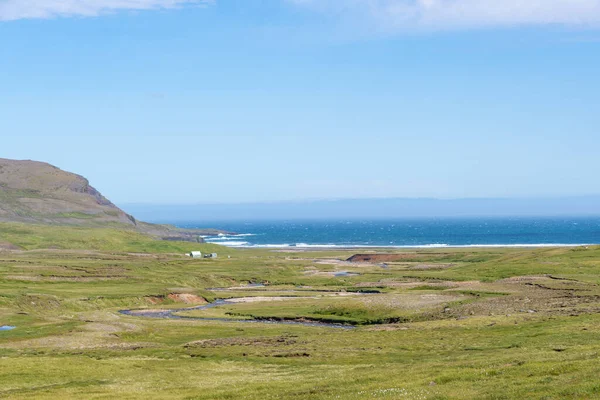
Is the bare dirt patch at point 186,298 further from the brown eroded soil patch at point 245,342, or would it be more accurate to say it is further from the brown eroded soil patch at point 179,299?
the brown eroded soil patch at point 245,342

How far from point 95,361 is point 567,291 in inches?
2832

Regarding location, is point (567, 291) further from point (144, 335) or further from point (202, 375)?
point (202, 375)

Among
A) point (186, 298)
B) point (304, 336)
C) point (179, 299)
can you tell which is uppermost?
point (304, 336)

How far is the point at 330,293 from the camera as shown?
132375mm

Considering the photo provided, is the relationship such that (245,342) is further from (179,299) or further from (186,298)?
(186,298)

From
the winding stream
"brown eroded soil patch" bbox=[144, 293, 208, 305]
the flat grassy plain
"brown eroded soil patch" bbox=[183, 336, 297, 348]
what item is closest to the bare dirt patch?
"brown eroded soil patch" bbox=[144, 293, 208, 305]

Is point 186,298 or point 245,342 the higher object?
point 245,342

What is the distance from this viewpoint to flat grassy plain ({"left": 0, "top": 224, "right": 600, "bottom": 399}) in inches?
1718

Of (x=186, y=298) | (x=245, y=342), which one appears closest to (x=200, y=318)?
(x=186, y=298)

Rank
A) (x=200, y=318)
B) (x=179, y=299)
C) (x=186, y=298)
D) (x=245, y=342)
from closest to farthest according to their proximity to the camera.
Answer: (x=245, y=342), (x=200, y=318), (x=179, y=299), (x=186, y=298)

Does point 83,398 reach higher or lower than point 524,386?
lower

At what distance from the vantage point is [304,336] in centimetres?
7700

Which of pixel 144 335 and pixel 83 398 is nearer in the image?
pixel 83 398

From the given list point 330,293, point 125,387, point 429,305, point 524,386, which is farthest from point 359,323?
point 524,386
